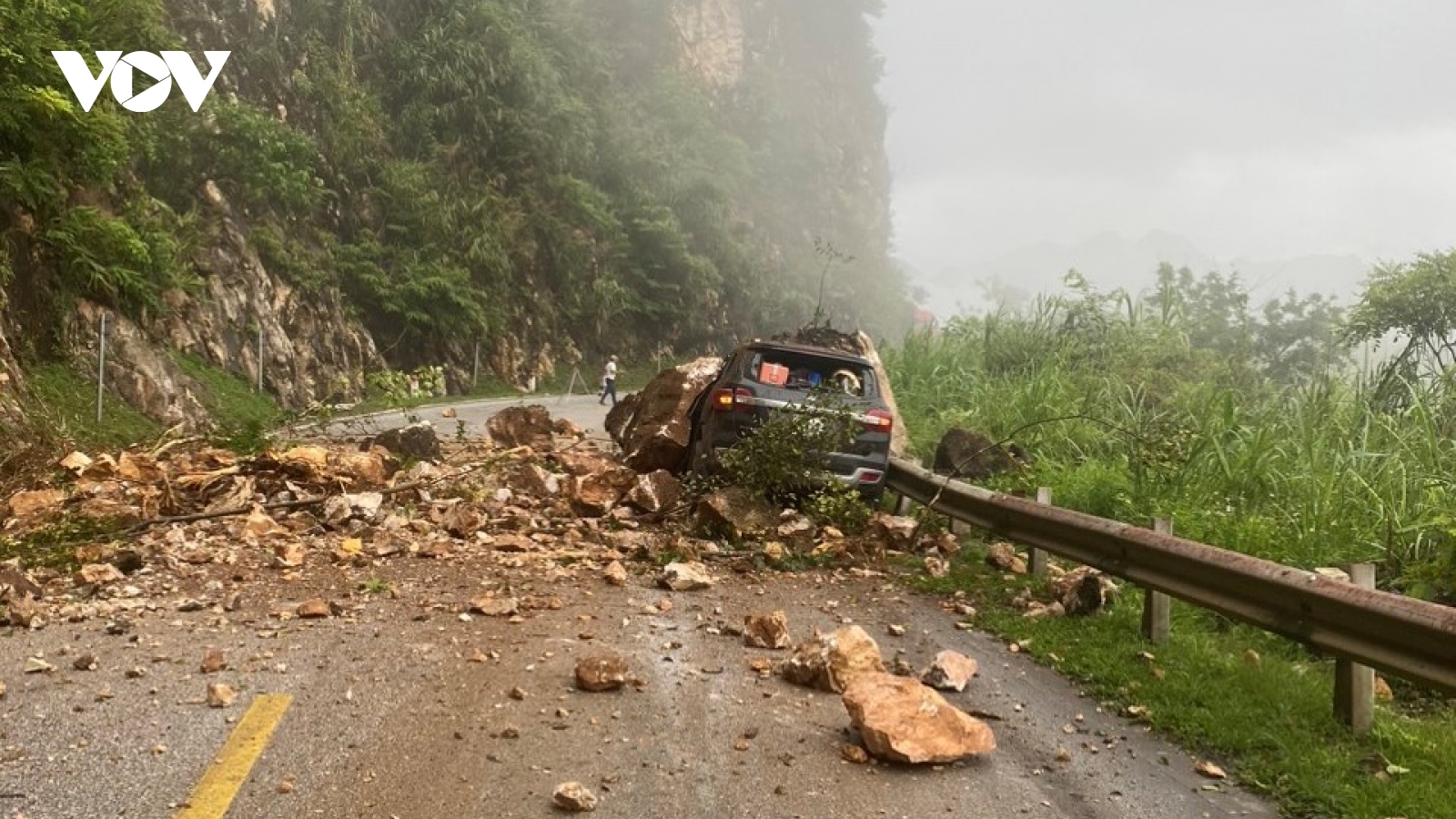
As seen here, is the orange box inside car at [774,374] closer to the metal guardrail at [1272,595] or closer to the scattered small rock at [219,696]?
the metal guardrail at [1272,595]

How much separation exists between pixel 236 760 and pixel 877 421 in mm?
6409

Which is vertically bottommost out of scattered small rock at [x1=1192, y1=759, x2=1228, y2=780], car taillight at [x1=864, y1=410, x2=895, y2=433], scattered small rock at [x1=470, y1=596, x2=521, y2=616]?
scattered small rock at [x1=1192, y1=759, x2=1228, y2=780]

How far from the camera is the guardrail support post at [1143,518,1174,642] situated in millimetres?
5266

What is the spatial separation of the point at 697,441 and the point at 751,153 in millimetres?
53032

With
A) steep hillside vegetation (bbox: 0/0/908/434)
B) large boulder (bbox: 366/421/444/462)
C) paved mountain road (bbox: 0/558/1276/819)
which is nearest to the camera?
paved mountain road (bbox: 0/558/1276/819)

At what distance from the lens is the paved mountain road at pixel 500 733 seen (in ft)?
10.2

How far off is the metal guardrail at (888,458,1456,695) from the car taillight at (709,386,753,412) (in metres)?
2.68

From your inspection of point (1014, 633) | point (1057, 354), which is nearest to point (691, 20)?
point (1057, 354)

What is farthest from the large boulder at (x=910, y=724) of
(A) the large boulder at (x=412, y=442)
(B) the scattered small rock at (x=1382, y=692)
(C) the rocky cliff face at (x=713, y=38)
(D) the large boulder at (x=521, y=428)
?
(C) the rocky cliff face at (x=713, y=38)

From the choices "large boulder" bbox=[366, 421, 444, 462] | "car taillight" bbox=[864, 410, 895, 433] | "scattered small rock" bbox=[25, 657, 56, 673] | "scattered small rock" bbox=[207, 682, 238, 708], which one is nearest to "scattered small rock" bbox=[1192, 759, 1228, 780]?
"scattered small rock" bbox=[207, 682, 238, 708]

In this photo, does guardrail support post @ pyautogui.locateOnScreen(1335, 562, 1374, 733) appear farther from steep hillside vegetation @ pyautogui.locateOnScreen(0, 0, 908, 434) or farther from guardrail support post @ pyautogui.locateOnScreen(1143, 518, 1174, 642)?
steep hillside vegetation @ pyautogui.locateOnScreen(0, 0, 908, 434)

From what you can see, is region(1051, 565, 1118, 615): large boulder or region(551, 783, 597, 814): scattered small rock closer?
region(551, 783, 597, 814): scattered small rock

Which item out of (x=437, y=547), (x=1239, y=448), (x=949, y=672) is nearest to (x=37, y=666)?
(x=437, y=547)

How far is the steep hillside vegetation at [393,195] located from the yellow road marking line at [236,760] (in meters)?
10.3
